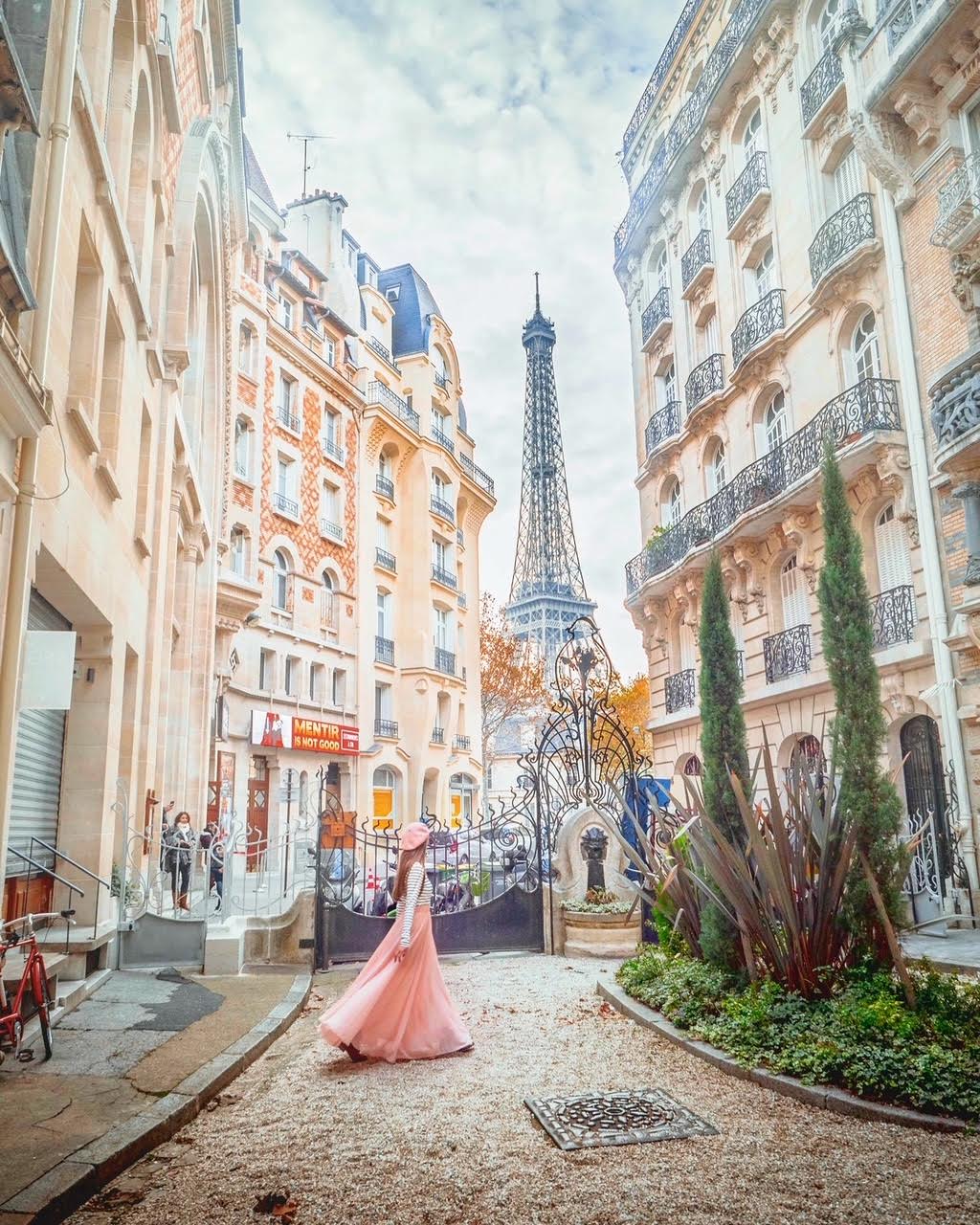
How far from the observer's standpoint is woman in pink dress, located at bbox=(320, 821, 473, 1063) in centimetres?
675

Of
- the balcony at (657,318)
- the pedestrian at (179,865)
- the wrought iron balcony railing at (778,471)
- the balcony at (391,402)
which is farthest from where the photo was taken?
the balcony at (391,402)

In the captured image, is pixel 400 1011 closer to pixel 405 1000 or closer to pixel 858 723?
pixel 405 1000

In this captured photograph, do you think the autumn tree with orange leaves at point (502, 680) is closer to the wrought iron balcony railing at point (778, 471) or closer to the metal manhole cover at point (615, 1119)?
the wrought iron balcony railing at point (778, 471)

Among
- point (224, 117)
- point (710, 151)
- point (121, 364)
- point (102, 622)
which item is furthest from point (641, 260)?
point (102, 622)

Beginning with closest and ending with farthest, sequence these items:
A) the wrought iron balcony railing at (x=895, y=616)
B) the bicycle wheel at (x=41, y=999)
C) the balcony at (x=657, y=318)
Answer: the bicycle wheel at (x=41, y=999), the wrought iron balcony railing at (x=895, y=616), the balcony at (x=657, y=318)

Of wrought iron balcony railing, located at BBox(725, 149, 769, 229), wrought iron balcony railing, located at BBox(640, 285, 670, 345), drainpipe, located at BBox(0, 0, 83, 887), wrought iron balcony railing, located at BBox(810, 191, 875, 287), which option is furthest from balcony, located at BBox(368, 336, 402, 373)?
drainpipe, located at BBox(0, 0, 83, 887)

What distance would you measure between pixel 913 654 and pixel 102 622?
12.2 m

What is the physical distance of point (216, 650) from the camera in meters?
24.2

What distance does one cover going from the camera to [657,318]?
1033 inches

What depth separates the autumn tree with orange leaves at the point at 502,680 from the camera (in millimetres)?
48969

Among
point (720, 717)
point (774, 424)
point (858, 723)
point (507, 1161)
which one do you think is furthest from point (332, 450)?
point (507, 1161)

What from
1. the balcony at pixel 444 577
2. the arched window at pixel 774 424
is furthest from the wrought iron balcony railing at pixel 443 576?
the arched window at pixel 774 424

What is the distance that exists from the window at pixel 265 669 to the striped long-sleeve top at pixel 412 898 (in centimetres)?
2194

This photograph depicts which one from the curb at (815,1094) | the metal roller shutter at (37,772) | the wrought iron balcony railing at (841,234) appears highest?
the wrought iron balcony railing at (841,234)
